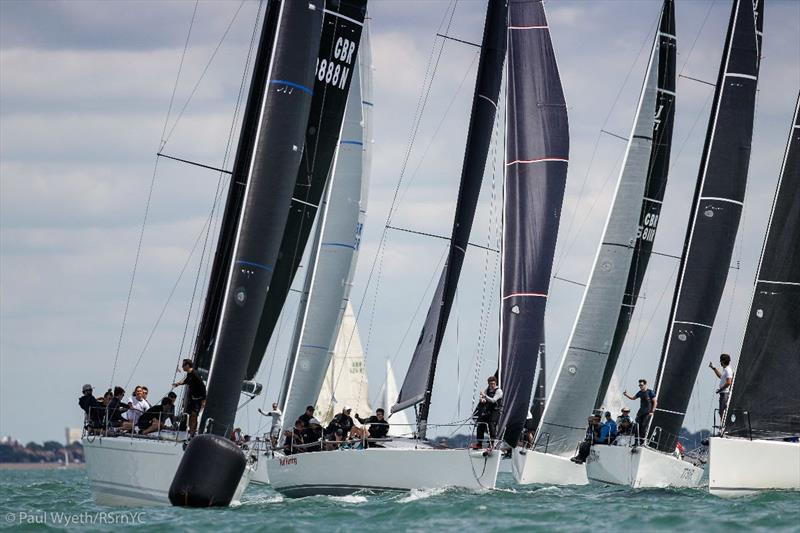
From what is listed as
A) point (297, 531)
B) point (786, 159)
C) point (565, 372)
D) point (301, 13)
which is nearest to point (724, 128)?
point (786, 159)

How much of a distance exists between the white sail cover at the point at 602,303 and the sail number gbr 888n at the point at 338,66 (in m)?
8.74

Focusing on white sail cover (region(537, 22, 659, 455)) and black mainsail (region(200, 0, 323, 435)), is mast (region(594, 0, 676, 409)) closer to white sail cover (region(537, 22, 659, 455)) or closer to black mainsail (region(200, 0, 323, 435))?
white sail cover (region(537, 22, 659, 455))

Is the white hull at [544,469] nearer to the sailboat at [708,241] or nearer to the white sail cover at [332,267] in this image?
the sailboat at [708,241]

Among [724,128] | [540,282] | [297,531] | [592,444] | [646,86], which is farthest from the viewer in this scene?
[646,86]

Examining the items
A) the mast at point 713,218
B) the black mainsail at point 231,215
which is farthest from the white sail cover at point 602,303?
the black mainsail at point 231,215

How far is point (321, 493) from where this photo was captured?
26.6 metres

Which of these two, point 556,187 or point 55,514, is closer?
point 55,514

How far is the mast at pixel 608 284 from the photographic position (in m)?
33.5

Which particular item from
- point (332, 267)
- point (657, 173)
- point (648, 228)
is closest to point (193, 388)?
point (332, 267)

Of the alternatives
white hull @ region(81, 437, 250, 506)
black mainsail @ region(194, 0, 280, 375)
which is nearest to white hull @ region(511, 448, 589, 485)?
black mainsail @ region(194, 0, 280, 375)

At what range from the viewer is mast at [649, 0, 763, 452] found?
30.3 meters

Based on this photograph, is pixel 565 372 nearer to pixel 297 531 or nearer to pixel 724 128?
pixel 724 128

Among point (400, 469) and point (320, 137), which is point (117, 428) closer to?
point (400, 469)

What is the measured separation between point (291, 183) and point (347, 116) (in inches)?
435
